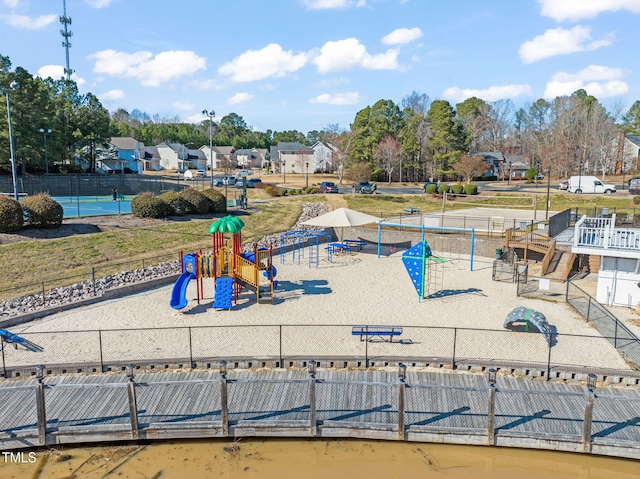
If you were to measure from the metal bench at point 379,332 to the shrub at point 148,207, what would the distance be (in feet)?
73.5

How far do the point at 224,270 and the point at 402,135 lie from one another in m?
59.1

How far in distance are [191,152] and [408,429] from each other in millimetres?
102227

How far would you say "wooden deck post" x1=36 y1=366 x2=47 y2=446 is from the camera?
9961mm

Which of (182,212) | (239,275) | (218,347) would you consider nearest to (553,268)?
(239,275)

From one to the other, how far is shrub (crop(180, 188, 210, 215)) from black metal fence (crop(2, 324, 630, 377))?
21566 mm

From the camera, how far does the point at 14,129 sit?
1900 inches

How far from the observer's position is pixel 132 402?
33.4 ft

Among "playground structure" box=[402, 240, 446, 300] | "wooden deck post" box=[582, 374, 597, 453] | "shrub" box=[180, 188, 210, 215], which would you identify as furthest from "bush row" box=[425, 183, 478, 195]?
"wooden deck post" box=[582, 374, 597, 453]

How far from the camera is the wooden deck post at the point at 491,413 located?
1009 centimetres

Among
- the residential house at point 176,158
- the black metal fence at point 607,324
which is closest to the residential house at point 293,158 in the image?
the residential house at point 176,158

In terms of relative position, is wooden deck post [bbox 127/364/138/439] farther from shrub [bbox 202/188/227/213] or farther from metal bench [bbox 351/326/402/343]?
shrub [bbox 202/188/227/213]

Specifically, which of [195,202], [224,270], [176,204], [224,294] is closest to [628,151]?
[195,202]

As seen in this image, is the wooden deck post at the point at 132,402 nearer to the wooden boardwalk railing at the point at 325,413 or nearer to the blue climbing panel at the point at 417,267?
the wooden boardwalk railing at the point at 325,413

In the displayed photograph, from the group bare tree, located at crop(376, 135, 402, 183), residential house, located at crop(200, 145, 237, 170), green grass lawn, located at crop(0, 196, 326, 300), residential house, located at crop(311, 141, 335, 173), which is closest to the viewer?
green grass lawn, located at crop(0, 196, 326, 300)
